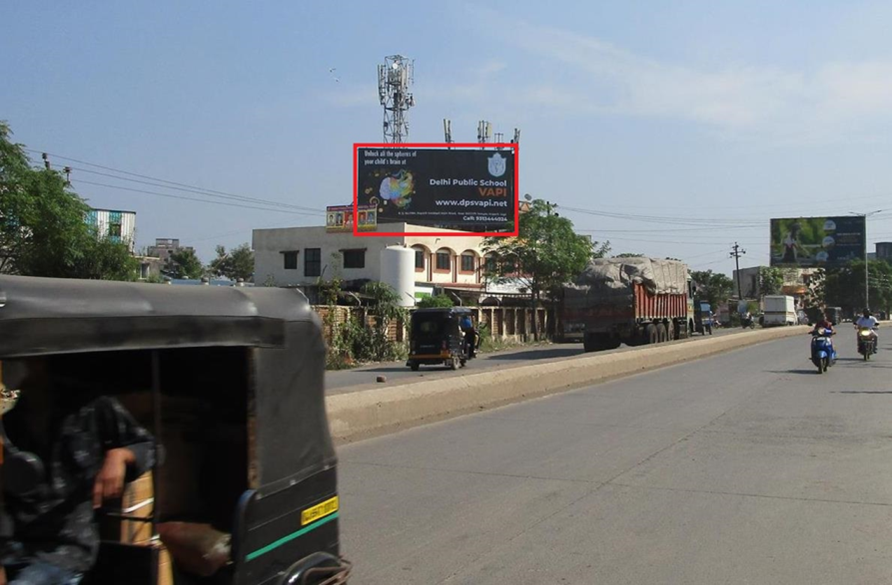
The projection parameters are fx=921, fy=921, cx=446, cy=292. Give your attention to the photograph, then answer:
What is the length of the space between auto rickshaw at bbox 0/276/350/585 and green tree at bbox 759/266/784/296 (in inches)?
4355

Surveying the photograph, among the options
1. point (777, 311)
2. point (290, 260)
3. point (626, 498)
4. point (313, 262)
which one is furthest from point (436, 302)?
point (777, 311)

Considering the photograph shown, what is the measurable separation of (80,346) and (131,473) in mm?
727

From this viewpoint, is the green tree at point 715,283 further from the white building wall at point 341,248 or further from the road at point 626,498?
the road at point 626,498

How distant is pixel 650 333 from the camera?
3522 cm

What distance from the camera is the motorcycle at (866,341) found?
26625 mm

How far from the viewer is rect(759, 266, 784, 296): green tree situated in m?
108

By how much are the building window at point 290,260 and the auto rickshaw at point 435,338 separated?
2537 cm

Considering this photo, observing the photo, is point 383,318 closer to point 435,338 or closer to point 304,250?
point 435,338

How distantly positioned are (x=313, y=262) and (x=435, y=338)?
81.7ft

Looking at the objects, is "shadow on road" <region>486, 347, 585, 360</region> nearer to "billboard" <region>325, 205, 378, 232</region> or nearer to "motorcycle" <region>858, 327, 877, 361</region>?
"motorcycle" <region>858, 327, 877, 361</region>

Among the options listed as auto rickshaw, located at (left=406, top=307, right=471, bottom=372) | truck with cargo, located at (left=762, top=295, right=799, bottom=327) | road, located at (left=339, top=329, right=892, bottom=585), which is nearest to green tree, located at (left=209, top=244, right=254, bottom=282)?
truck with cargo, located at (left=762, top=295, right=799, bottom=327)

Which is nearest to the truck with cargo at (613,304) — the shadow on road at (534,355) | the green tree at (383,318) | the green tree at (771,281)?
the shadow on road at (534,355)

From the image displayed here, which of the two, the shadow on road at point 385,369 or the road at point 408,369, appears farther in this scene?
the shadow on road at point 385,369

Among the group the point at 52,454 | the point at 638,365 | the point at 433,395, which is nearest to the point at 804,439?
the point at 433,395
